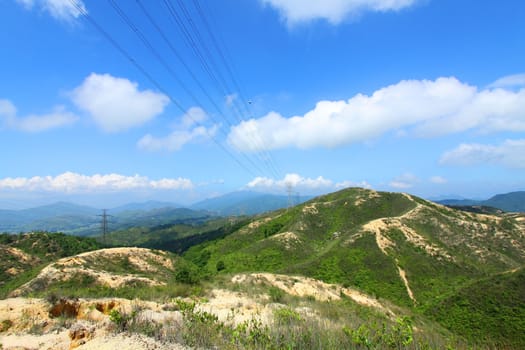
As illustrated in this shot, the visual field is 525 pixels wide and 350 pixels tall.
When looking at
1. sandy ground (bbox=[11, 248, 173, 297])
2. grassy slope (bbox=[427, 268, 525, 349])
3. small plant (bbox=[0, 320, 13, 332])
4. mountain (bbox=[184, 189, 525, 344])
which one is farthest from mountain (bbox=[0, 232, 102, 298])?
grassy slope (bbox=[427, 268, 525, 349])

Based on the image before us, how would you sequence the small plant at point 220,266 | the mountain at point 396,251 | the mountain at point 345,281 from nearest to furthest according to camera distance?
the mountain at point 345,281
the mountain at point 396,251
the small plant at point 220,266

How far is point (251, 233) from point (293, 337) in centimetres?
8037

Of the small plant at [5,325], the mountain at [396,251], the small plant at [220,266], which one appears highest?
the small plant at [5,325]

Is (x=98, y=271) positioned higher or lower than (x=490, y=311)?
higher

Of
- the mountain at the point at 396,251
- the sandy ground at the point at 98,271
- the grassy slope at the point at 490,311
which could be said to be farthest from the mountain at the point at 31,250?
the grassy slope at the point at 490,311

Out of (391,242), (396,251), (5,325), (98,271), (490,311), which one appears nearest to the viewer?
(5,325)

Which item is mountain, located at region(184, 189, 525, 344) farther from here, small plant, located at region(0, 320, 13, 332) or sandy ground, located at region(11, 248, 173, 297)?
small plant, located at region(0, 320, 13, 332)

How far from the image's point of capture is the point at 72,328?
30.2 feet

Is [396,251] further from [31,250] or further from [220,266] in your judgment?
[31,250]

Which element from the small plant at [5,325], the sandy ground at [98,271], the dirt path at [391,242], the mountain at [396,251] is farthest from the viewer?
the dirt path at [391,242]

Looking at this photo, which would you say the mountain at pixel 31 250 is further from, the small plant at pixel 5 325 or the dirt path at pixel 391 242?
the dirt path at pixel 391 242

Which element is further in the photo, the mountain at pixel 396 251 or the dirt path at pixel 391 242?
the dirt path at pixel 391 242

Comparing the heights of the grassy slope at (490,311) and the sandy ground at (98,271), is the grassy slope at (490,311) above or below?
below

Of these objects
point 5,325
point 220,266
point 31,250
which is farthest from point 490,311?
point 31,250
